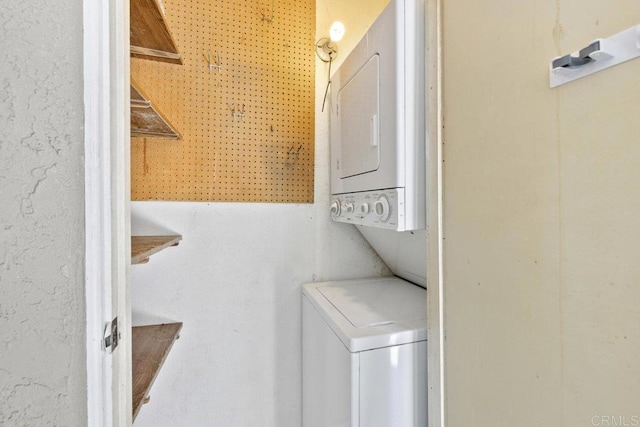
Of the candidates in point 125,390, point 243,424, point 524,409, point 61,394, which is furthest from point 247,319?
point 524,409

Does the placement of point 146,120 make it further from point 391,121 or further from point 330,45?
point 330,45

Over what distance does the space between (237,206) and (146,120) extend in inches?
24.0

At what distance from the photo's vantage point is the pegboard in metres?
1.56

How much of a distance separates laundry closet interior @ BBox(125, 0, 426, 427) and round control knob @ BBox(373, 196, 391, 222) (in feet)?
2.18

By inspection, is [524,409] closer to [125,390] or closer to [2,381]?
[125,390]

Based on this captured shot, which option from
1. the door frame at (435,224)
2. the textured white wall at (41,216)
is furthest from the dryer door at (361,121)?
the textured white wall at (41,216)

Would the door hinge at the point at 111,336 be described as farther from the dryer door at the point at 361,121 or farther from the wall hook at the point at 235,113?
the wall hook at the point at 235,113

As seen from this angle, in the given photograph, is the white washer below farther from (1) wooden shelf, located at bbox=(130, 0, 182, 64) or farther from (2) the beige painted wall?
(1) wooden shelf, located at bbox=(130, 0, 182, 64)

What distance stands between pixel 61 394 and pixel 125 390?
13cm

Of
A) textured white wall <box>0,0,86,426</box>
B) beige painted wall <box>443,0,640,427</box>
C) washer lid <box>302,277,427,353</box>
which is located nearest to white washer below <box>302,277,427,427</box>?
washer lid <box>302,277,427,353</box>

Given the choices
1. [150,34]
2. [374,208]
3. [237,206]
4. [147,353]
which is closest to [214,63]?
[150,34]

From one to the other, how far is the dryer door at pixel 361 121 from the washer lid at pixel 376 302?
587 millimetres

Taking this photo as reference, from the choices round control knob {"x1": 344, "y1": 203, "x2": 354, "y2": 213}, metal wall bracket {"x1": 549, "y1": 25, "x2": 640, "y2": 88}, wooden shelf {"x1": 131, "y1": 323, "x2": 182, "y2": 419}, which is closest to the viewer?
metal wall bracket {"x1": 549, "y1": 25, "x2": 640, "y2": 88}

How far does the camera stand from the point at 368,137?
124cm
